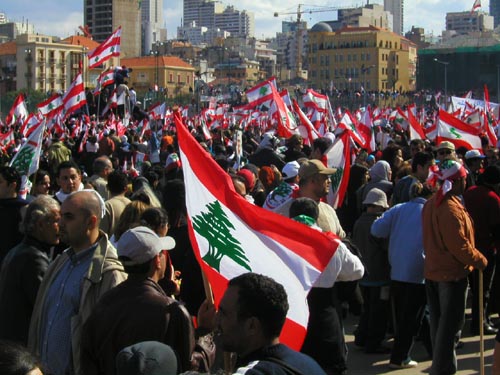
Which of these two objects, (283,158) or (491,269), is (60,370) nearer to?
(491,269)

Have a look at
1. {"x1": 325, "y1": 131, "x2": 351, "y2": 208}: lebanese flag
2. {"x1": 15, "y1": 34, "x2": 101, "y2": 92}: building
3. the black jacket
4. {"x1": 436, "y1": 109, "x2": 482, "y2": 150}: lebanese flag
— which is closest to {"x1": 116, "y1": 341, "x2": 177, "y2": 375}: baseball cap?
the black jacket

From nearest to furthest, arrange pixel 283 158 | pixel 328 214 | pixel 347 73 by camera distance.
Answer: pixel 328 214 → pixel 283 158 → pixel 347 73

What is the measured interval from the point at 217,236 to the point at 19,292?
1297 millimetres

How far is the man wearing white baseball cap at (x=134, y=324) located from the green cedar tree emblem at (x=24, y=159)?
6.05 m

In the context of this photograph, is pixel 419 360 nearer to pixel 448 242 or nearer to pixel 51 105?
pixel 448 242

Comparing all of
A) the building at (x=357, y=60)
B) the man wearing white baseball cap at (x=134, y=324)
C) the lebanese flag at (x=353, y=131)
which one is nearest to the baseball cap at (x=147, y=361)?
the man wearing white baseball cap at (x=134, y=324)

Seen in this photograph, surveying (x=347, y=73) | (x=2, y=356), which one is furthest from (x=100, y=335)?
(x=347, y=73)

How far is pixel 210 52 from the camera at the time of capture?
19500 cm

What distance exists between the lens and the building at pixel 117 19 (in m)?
174

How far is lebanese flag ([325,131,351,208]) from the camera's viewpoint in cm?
911

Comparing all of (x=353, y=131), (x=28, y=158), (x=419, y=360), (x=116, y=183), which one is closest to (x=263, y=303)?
(x=116, y=183)

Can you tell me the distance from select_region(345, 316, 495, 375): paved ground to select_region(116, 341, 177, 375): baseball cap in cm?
465

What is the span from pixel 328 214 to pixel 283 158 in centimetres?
580

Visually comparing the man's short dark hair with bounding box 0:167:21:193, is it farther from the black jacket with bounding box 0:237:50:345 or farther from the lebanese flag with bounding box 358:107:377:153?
the lebanese flag with bounding box 358:107:377:153
